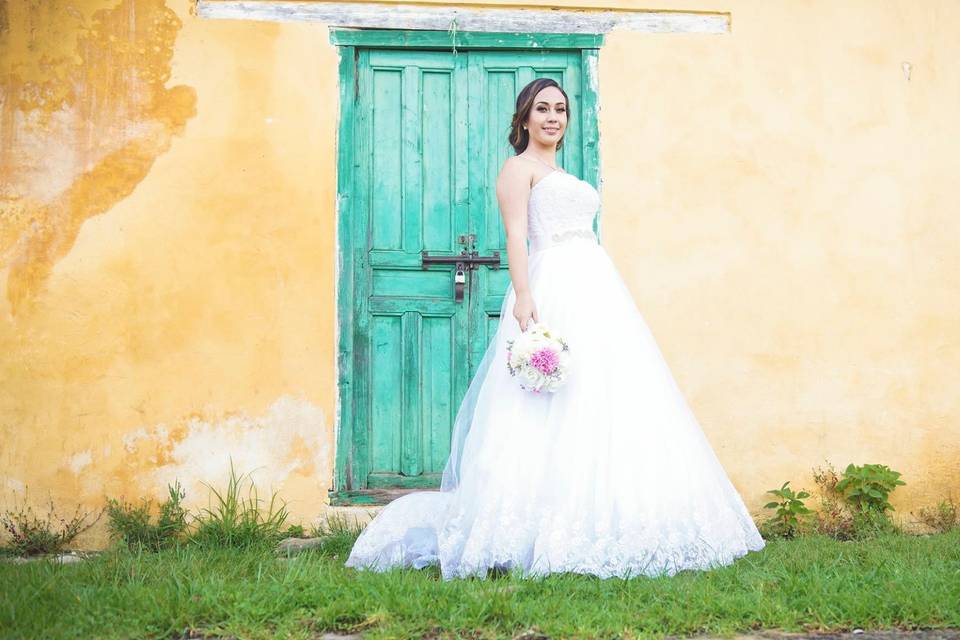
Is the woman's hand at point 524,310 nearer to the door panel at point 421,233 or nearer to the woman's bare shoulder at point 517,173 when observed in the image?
the woman's bare shoulder at point 517,173

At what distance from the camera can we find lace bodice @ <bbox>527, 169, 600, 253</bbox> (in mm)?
3846

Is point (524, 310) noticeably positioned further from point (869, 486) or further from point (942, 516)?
point (942, 516)

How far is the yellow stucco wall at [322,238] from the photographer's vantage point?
16.0 feet

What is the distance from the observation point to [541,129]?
3.93 meters

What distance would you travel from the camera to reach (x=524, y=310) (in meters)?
3.67

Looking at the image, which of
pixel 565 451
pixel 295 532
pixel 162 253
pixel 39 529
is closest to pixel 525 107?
pixel 565 451

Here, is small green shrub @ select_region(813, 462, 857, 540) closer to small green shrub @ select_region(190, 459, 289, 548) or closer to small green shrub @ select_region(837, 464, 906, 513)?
small green shrub @ select_region(837, 464, 906, 513)

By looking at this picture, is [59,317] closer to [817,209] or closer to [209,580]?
[209,580]

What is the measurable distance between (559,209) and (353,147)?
1682mm

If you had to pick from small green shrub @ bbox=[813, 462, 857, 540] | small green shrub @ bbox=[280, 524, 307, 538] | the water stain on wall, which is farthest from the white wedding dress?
the water stain on wall

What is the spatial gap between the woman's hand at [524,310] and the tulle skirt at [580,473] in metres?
0.10

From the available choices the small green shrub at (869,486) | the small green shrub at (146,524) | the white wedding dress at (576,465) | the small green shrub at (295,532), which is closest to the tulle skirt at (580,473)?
the white wedding dress at (576,465)

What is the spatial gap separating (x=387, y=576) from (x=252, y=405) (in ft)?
6.13

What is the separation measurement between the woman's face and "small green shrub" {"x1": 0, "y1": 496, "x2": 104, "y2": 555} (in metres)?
3.01
